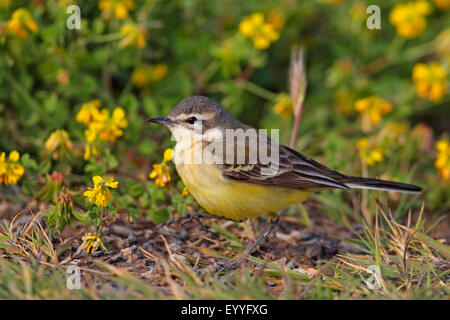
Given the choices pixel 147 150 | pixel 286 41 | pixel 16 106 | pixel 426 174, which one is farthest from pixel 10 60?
pixel 426 174

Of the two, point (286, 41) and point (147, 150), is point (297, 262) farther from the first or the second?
point (286, 41)

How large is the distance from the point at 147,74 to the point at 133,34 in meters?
1.19

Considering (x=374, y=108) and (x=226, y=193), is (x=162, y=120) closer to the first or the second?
(x=226, y=193)

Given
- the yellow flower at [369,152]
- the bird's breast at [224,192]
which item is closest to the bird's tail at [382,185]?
the bird's breast at [224,192]

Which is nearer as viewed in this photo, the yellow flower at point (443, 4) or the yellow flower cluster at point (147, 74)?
the yellow flower cluster at point (147, 74)

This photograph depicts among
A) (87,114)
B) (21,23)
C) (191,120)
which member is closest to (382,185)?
(191,120)

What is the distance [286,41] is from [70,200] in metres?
4.68

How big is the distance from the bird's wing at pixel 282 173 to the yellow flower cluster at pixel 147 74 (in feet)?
7.88

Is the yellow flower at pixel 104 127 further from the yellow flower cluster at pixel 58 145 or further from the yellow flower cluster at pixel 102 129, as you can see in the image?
the yellow flower cluster at pixel 58 145

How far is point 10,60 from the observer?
602 centimetres

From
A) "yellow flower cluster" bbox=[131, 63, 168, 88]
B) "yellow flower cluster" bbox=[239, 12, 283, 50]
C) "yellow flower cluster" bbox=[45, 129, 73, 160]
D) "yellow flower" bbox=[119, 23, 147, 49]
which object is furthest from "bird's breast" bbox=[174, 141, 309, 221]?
"yellow flower cluster" bbox=[131, 63, 168, 88]

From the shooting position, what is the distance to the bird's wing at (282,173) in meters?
5.16

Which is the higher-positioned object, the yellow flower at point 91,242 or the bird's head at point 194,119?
the bird's head at point 194,119

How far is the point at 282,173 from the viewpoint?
17.4ft
